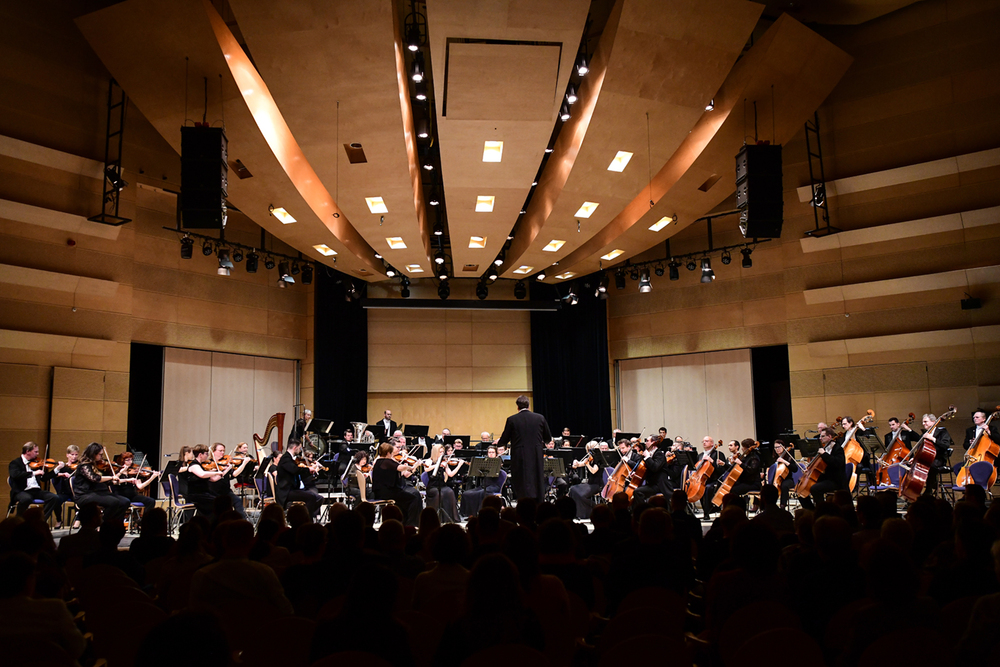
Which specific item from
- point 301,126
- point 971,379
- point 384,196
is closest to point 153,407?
point 384,196

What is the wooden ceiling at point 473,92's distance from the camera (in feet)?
23.7

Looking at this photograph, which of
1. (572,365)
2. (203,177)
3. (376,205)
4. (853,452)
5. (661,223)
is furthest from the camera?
(572,365)

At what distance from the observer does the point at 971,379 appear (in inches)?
513

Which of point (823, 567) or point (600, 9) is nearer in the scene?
point (823, 567)

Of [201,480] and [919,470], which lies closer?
[919,470]

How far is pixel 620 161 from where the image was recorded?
10672mm

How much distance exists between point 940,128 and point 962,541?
1270 centimetres

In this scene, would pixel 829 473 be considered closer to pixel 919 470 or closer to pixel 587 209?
pixel 919 470

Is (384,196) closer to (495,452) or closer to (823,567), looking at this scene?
(495,452)

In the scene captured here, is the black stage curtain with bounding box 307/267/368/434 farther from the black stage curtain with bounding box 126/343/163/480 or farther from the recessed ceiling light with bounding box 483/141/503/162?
the recessed ceiling light with bounding box 483/141/503/162

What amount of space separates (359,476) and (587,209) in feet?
19.4

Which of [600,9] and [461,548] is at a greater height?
[600,9]

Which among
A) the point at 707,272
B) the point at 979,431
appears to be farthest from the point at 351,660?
the point at 707,272

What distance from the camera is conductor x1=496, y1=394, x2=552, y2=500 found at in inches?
297
